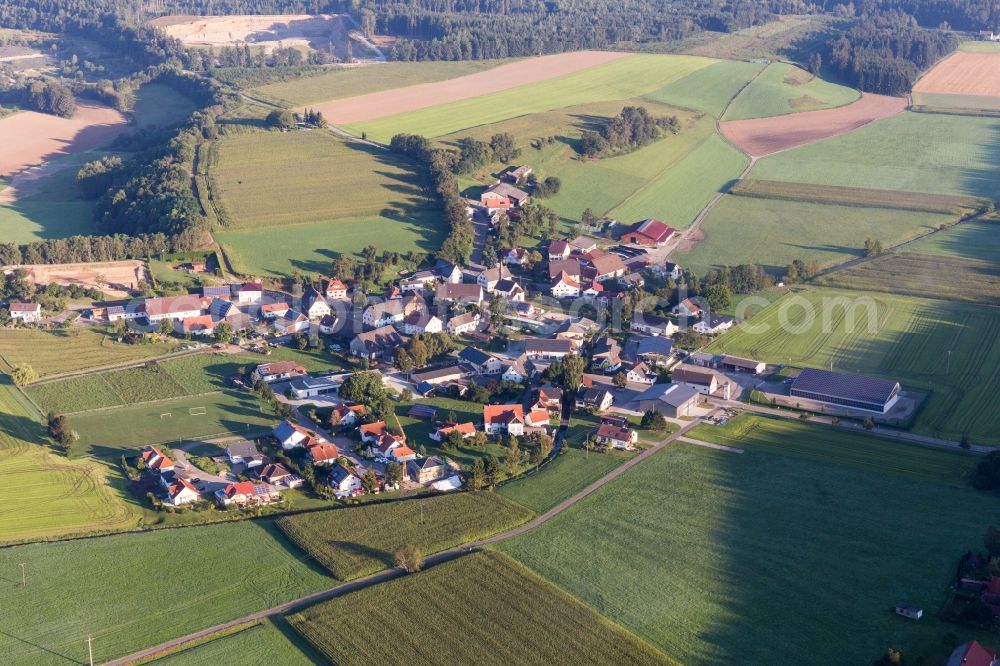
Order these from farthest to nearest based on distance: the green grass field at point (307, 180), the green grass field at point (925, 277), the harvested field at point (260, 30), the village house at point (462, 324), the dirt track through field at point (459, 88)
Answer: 1. the harvested field at point (260, 30)
2. the dirt track through field at point (459, 88)
3. the green grass field at point (307, 180)
4. the green grass field at point (925, 277)
5. the village house at point (462, 324)

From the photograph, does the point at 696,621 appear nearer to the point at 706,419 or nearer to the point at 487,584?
the point at 487,584

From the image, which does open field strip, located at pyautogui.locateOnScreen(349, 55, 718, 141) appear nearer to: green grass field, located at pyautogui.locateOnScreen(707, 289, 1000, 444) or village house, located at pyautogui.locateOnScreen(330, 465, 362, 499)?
green grass field, located at pyautogui.locateOnScreen(707, 289, 1000, 444)

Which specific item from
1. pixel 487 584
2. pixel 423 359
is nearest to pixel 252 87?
pixel 423 359

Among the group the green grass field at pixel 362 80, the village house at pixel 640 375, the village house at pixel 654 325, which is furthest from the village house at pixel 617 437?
the green grass field at pixel 362 80

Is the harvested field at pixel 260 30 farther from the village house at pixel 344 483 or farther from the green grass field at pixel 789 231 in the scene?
the village house at pixel 344 483

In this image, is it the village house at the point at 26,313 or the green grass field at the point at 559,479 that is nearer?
the green grass field at the point at 559,479

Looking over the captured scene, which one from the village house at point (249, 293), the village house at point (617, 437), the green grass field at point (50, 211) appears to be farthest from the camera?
the green grass field at point (50, 211)
